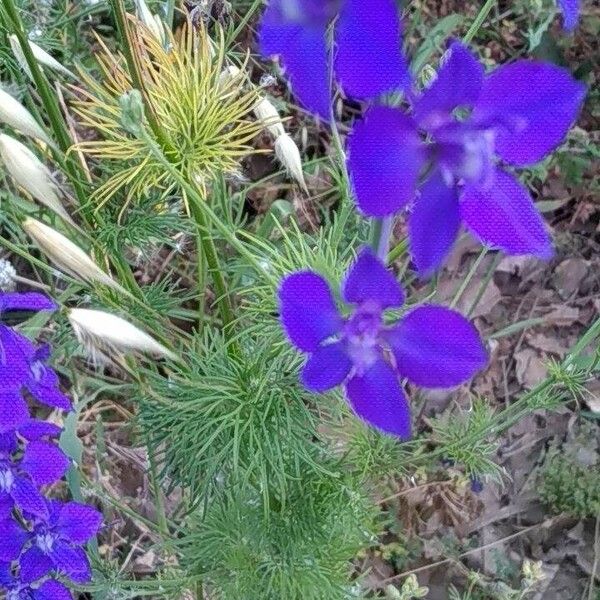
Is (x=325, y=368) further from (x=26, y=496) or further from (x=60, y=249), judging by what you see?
(x=26, y=496)

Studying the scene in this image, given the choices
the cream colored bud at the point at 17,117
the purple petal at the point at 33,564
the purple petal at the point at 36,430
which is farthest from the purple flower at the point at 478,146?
the purple petal at the point at 33,564

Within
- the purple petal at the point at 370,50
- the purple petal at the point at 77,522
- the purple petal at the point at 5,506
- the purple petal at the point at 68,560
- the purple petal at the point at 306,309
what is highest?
the purple petal at the point at 370,50

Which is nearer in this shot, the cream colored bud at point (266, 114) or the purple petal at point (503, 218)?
the purple petal at point (503, 218)

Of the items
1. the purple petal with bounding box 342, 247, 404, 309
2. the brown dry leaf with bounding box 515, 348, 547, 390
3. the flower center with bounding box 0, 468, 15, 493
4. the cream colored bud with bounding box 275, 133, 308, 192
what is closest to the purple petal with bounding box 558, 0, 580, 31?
the purple petal with bounding box 342, 247, 404, 309

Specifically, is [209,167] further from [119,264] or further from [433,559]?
[433,559]

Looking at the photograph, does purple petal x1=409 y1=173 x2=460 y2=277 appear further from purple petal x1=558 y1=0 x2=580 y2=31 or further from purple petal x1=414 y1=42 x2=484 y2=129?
purple petal x1=558 y1=0 x2=580 y2=31

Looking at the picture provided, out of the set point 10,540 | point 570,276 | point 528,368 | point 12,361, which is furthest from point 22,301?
point 570,276

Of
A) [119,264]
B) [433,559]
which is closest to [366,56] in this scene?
[119,264]

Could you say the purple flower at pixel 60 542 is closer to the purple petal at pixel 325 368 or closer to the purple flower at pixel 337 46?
the purple petal at pixel 325 368
